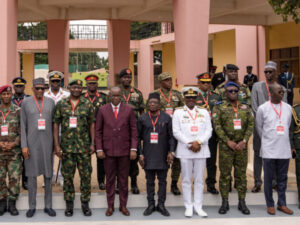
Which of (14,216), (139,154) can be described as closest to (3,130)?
(14,216)

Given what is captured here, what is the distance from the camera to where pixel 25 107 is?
18.0 ft

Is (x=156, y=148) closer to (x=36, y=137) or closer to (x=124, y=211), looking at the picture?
(x=124, y=211)

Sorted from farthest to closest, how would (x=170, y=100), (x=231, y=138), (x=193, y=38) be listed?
(x=193, y=38) < (x=170, y=100) < (x=231, y=138)

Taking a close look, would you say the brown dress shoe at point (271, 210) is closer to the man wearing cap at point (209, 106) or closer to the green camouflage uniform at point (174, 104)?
the man wearing cap at point (209, 106)

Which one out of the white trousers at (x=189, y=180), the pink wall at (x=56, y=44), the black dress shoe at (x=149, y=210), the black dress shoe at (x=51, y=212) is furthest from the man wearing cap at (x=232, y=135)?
the pink wall at (x=56, y=44)

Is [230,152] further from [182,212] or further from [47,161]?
[47,161]

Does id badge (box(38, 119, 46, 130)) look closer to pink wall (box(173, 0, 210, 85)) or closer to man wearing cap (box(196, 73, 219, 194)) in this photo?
man wearing cap (box(196, 73, 219, 194))

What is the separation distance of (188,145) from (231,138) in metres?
0.66

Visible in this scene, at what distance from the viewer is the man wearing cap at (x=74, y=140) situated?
5.46m

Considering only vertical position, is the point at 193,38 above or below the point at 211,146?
above

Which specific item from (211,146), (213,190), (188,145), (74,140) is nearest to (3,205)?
(74,140)

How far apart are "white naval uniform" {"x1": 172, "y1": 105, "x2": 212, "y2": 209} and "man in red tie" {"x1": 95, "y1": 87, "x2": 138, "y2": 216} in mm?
629

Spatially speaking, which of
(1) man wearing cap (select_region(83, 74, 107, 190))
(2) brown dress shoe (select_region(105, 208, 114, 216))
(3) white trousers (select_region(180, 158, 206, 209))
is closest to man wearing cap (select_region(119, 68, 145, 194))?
(1) man wearing cap (select_region(83, 74, 107, 190))

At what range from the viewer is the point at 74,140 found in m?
5.45
